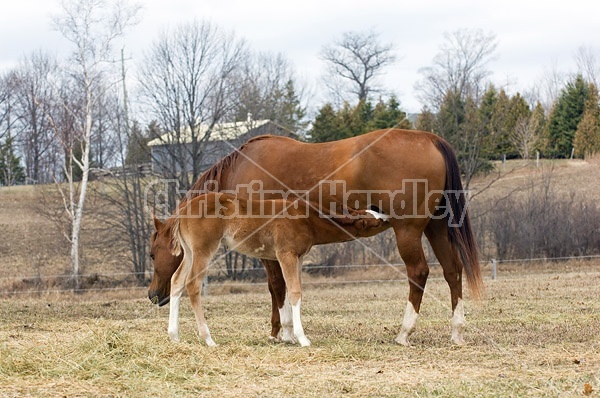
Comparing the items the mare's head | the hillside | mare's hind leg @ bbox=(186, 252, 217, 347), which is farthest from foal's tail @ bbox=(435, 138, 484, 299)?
the hillside

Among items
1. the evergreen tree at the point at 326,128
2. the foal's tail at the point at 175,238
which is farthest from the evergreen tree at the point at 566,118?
the foal's tail at the point at 175,238

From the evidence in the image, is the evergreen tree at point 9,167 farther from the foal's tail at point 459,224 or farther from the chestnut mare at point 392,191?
the foal's tail at point 459,224

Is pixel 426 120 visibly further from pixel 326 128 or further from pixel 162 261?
pixel 162 261

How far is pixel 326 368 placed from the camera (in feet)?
22.1

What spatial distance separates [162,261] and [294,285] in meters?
2.17

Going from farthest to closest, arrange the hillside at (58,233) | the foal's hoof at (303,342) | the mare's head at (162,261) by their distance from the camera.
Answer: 1. the hillside at (58,233)
2. the mare's head at (162,261)
3. the foal's hoof at (303,342)

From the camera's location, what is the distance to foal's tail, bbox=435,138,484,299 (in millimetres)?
8945

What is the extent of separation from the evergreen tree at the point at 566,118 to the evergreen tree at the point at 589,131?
739 millimetres

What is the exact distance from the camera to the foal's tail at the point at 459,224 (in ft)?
29.3

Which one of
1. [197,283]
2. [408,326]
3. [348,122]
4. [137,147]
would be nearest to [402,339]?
[408,326]

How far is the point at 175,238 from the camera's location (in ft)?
29.2

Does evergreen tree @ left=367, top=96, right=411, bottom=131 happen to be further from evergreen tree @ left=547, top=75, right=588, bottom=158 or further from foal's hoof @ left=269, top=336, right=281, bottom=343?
foal's hoof @ left=269, top=336, right=281, bottom=343

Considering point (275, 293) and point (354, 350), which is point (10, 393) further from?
point (275, 293)

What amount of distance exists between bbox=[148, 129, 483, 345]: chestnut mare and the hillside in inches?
494
